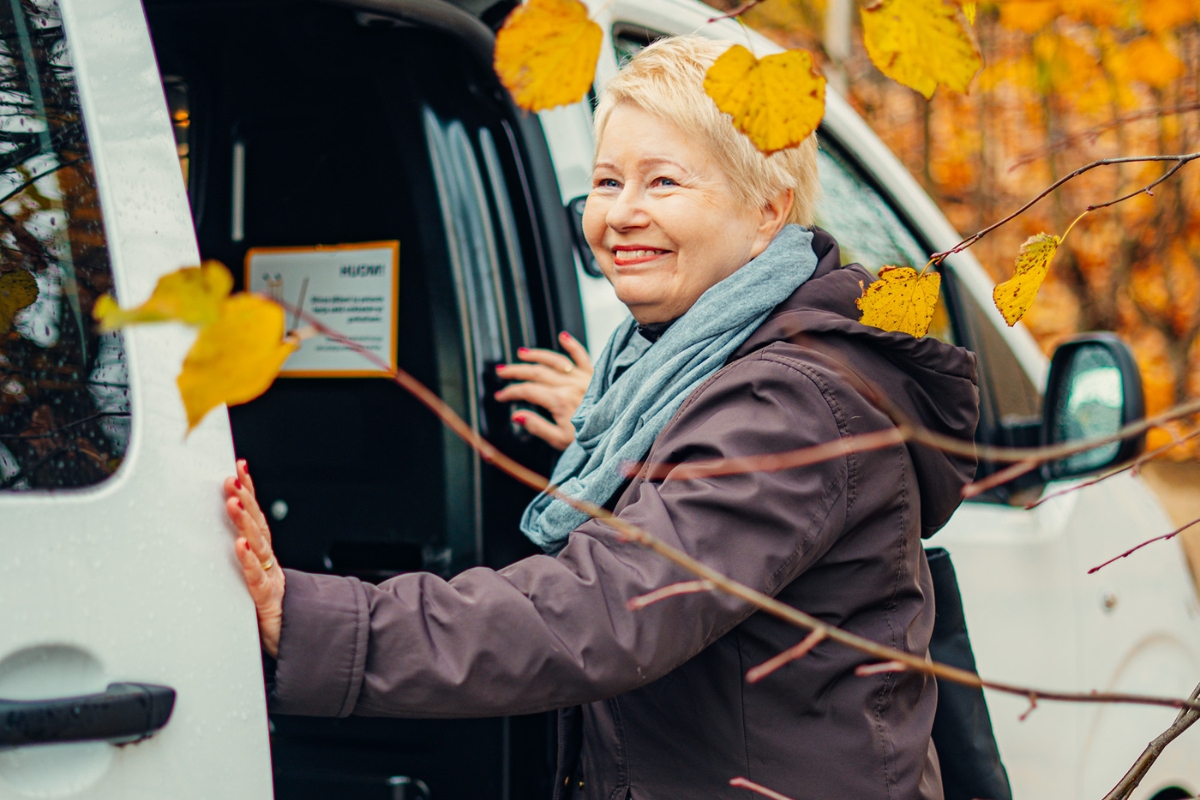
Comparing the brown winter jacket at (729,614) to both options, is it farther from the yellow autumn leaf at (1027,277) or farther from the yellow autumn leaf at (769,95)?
the yellow autumn leaf at (769,95)

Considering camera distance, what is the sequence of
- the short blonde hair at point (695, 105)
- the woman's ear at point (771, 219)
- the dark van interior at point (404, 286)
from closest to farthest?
1. the short blonde hair at point (695, 105)
2. the woman's ear at point (771, 219)
3. the dark van interior at point (404, 286)

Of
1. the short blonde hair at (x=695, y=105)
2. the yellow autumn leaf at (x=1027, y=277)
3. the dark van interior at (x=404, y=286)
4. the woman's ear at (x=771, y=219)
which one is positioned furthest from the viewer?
the dark van interior at (x=404, y=286)

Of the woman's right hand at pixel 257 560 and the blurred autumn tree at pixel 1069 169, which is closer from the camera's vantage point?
the woman's right hand at pixel 257 560

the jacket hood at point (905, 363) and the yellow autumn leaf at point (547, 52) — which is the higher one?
the yellow autumn leaf at point (547, 52)

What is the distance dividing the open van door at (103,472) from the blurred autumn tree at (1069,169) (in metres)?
5.94

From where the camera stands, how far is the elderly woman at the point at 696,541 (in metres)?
1.25

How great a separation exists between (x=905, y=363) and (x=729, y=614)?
44 cm

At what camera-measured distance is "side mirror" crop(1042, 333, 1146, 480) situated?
237 centimetres

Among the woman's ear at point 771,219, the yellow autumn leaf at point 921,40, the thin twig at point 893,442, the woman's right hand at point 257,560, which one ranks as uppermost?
the yellow autumn leaf at point 921,40

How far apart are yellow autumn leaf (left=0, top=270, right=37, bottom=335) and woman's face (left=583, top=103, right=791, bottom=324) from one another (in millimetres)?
787

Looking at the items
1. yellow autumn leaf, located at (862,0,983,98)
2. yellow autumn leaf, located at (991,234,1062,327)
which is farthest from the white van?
yellow autumn leaf, located at (991,234,1062,327)

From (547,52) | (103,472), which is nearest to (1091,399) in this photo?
(547,52)

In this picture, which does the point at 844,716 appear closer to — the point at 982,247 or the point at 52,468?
the point at 52,468

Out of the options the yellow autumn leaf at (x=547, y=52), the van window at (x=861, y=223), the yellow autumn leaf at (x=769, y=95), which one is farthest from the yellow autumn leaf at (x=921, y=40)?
the van window at (x=861, y=223)
